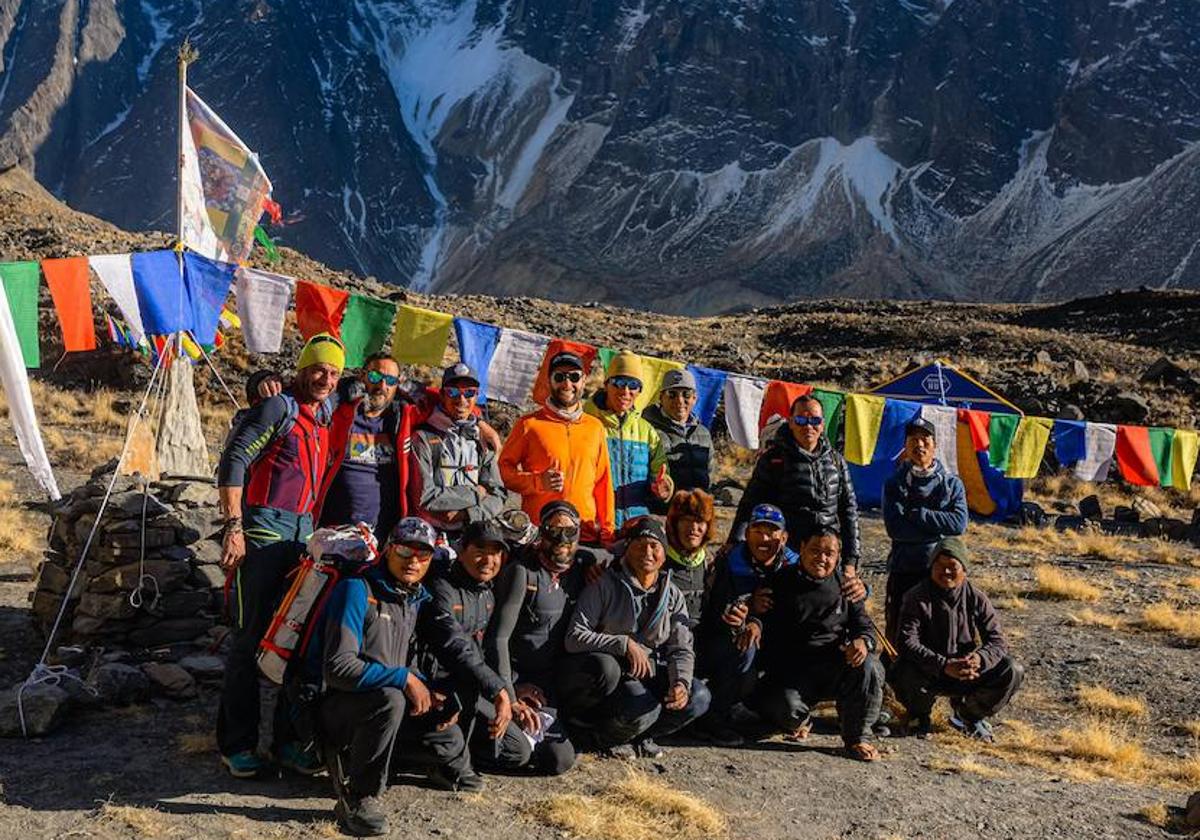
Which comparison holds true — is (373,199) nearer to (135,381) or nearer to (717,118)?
(717,118)

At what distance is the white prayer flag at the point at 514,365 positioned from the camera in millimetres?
9188


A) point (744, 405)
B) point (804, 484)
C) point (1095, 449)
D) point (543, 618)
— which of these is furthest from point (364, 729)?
point (1095, 449)

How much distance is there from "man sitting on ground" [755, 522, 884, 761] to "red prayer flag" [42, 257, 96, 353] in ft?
16.7

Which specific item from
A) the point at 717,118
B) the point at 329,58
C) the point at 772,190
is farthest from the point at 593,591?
the point at 329,58

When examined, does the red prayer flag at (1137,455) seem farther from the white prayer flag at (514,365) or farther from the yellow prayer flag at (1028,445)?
the white prayer flag at (514,365)

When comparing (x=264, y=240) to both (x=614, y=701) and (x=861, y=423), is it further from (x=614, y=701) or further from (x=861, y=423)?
(x=614, y=701)

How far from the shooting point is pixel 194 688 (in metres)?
6.13

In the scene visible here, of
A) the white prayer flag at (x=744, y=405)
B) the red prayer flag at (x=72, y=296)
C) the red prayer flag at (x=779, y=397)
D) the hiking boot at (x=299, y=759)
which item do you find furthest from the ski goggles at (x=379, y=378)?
the red prayer flag at (x=779, y=397)

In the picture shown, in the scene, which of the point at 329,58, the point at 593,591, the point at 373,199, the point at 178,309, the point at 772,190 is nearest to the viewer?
the point at 593,591

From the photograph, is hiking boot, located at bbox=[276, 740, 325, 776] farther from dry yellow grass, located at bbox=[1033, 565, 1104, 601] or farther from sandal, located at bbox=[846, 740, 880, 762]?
dry yellow grass, located at bbox=[1033, 565, 1104, 601]

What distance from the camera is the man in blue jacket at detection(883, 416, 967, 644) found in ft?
20.6

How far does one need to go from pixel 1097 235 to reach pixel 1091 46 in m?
27.1


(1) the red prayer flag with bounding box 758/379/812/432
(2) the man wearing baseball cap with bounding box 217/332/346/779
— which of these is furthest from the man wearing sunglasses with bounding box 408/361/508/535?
(1) the red prayer flag with bounding box 758/379/812/432

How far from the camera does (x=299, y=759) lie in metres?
4.76
